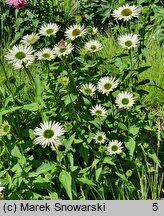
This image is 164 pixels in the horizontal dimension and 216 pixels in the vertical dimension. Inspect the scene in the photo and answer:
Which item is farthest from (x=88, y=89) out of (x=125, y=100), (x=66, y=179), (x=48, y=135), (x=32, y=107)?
(x=66, y=179)

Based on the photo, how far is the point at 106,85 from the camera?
11.2 ft

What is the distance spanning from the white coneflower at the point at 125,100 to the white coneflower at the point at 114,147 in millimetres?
239

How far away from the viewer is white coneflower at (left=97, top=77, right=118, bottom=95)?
133 inches

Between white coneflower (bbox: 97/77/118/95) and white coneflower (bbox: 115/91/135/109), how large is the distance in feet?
0.24

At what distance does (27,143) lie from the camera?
335 centimetres

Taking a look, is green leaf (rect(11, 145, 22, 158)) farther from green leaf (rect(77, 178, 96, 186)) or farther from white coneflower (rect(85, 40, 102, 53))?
white coneflower (rect(85, 40, 102, 53))

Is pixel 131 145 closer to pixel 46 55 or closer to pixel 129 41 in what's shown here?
→ pixel 129 41

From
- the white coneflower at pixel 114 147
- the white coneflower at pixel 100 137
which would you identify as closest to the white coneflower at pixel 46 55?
the white coneflower at pixel 100 137

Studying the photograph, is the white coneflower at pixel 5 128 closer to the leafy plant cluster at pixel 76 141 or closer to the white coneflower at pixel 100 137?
the leafy plant cluster at pixel 76 141

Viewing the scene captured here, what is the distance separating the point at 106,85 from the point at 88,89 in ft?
0.40

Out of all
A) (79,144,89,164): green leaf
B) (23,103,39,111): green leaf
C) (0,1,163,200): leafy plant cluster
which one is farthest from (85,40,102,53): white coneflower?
(79,144,89,164): green leaf

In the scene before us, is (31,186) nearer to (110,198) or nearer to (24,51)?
(110,198)

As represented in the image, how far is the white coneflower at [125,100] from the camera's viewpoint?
332cm

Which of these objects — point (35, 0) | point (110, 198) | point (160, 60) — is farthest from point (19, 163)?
point (35, 0)
